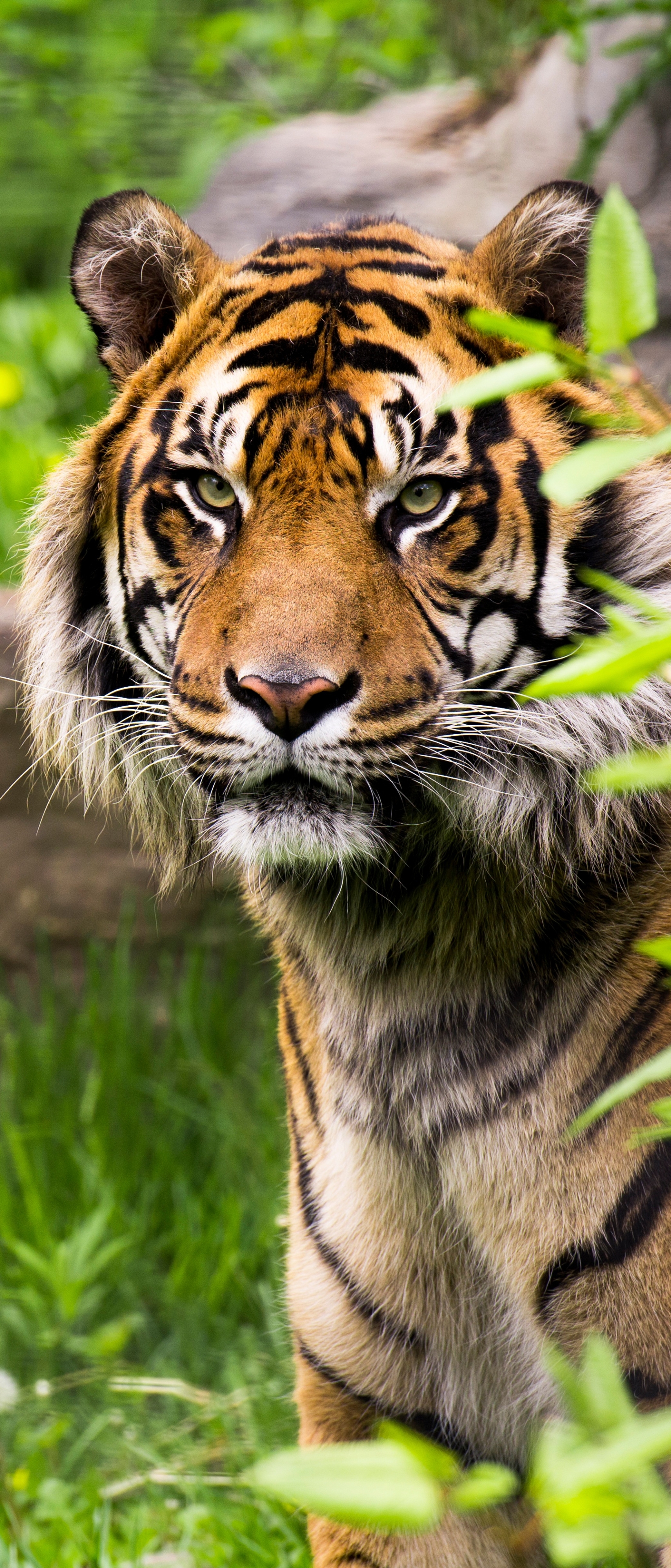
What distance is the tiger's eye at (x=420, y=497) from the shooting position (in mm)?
1535

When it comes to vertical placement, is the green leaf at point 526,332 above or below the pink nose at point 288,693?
above

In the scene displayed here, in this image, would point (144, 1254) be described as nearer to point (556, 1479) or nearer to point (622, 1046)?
point (622, 1046)

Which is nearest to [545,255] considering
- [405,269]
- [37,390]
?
[405,269]

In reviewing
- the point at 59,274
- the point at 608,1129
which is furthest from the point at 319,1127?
the point at 59,274

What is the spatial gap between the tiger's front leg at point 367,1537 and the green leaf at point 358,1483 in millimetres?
1257

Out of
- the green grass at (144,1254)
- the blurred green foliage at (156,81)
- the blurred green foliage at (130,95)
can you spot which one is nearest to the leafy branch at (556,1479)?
the green grass at (144,1254)

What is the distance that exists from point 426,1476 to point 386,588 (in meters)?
1.01

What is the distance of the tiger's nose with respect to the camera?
1.38 m

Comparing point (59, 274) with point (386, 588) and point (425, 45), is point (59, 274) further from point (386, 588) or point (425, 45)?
point (386, 588)

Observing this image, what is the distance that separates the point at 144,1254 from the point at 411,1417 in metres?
1.17

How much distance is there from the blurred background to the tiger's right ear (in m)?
0.78

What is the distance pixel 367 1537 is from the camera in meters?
1.74

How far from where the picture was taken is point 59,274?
6523 mm

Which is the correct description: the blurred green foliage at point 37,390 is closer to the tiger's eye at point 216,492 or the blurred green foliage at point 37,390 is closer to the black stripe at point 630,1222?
the tiger's eye at point 216,492
